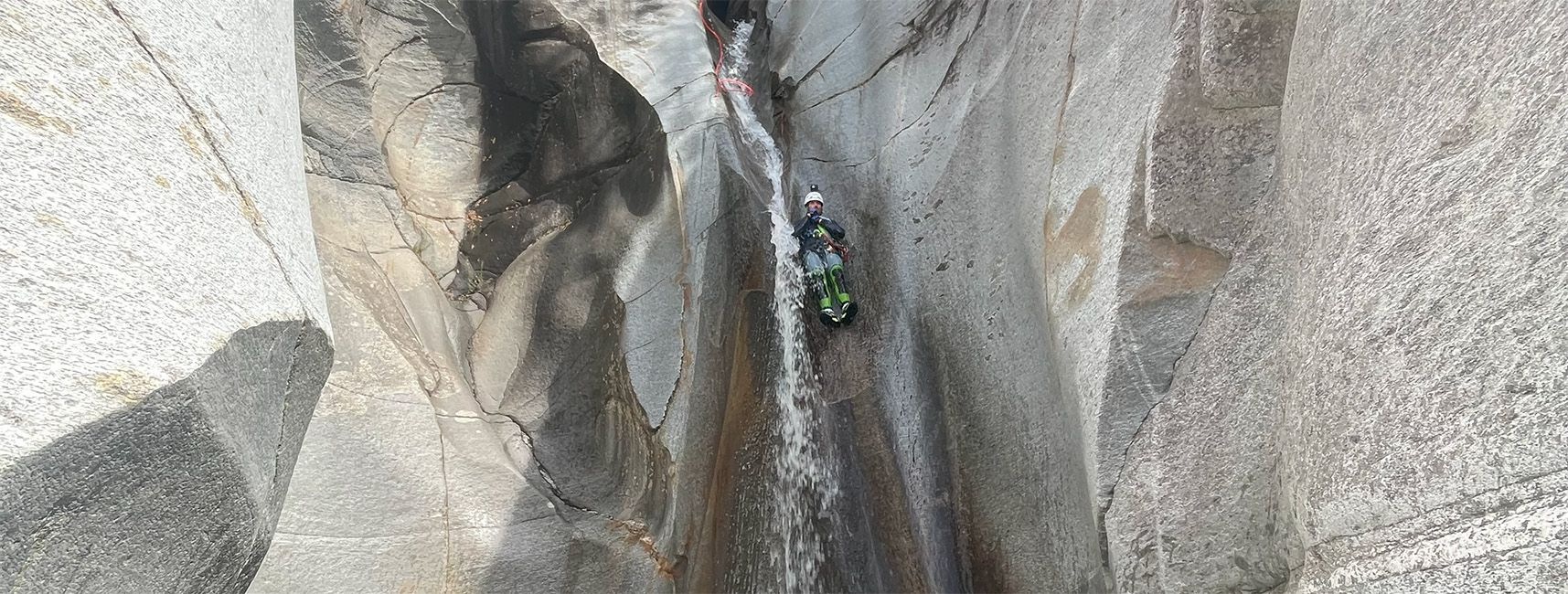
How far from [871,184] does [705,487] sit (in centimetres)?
380

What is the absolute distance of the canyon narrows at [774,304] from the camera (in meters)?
2.23

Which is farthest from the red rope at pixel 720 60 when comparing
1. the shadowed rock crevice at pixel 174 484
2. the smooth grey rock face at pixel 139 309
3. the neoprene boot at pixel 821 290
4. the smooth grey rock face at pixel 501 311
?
the shadowed rock crevice at pixel 174 484

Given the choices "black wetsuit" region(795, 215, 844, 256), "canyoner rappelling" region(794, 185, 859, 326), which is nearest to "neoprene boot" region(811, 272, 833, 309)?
"canyoner rappelling" region(794, 185, 859, 326)

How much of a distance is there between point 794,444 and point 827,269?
1.71m

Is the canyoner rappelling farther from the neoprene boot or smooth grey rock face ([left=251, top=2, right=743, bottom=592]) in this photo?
smooth grey rock face ([left=251, top=2, right=743, bottom=592])

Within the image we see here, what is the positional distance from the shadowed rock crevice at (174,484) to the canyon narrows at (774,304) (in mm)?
14

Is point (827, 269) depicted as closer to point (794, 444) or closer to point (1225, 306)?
point (794, 444)

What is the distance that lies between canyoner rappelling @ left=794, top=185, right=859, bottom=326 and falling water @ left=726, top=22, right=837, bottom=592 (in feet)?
0.88

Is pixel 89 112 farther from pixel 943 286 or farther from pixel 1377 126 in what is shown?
pixel 943 286

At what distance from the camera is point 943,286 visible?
6168 mm

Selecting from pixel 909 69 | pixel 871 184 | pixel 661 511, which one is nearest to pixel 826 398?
pixel 661 511

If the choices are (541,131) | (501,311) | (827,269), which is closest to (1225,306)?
(827,269)

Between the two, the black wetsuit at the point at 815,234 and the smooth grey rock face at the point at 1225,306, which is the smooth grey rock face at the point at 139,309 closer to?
the smooth grey rock face at the point at 1225,306

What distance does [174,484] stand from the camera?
96.3 inches
